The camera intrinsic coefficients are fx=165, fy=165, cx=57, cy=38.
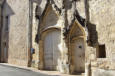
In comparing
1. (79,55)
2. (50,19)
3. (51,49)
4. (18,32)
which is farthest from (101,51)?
(18,32)

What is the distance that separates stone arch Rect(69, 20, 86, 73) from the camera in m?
9.76

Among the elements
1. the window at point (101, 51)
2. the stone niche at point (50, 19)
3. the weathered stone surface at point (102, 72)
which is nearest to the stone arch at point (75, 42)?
the window at point (101, 51)

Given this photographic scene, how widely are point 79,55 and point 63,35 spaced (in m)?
1.59

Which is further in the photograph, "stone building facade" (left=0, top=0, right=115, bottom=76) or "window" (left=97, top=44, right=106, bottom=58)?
"window" (left=97, top=44, right=106, bottom=58)

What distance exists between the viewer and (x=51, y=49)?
38.3 ft

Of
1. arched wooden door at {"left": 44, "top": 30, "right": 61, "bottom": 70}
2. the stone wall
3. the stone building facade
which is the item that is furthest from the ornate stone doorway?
the stone wall

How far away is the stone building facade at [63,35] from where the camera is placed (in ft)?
27.3

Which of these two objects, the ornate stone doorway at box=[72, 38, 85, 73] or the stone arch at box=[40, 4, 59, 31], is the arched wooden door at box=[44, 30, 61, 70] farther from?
the ornate stone doorway at box=[72, 38, 85, 73]

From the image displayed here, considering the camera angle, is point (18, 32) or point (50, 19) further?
point (18, 32)

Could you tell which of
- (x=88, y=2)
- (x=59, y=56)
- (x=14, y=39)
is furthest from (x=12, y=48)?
(x=88, y=2)

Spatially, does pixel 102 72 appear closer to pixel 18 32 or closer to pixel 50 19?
pixel 50 19

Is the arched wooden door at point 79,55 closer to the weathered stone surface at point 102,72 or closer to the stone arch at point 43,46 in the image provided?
the weathered stone surface at point 102,72

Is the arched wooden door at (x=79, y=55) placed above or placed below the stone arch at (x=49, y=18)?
below

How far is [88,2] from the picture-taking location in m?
9.34
